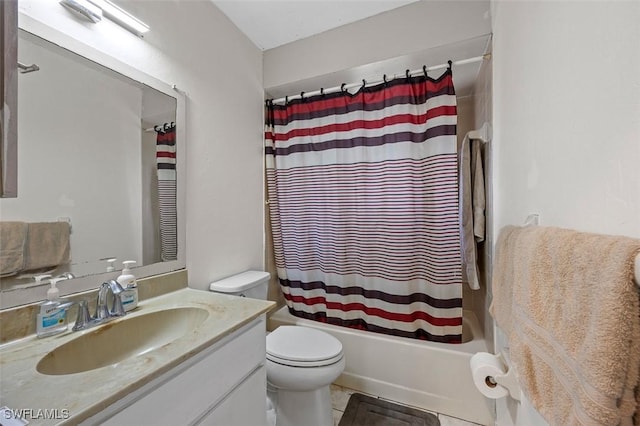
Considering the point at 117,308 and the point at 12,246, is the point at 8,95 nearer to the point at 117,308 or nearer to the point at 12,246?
the point at 12,246

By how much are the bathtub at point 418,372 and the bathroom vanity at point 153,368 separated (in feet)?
2.80

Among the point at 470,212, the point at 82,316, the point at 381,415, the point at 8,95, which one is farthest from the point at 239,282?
the point at 470,212

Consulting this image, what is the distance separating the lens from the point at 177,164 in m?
1.34

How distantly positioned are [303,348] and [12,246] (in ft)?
3.88

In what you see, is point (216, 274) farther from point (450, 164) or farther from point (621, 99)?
point (621, 99)

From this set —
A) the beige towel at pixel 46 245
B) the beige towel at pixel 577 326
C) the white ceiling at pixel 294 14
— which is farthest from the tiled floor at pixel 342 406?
the white ceiling at pixel 294 14

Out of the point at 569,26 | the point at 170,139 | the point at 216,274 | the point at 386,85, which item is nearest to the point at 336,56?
the point at 386,85

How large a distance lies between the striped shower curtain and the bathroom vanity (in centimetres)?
90

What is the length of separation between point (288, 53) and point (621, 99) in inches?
75.0

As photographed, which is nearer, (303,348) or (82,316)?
(82,316)

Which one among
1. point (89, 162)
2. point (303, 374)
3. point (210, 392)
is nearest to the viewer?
point (210, 392)

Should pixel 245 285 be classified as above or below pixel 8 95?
below

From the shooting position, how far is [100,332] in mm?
871

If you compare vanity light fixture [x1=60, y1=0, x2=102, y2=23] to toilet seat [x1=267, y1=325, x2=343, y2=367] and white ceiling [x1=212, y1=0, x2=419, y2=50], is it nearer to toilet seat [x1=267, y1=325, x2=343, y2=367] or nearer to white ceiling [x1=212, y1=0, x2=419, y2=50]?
white ceiling [x1=212, y1=0, x2=419, y2=50]
